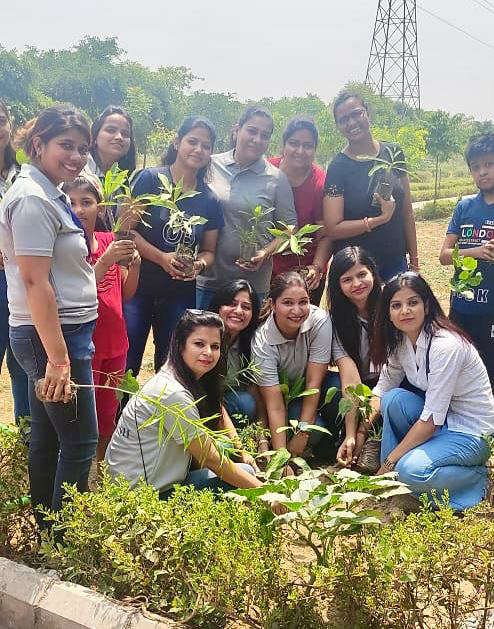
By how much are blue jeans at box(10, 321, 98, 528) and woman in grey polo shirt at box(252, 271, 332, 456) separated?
3.95 feet

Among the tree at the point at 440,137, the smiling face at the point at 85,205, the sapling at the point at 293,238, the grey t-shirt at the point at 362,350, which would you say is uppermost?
the tree at the point at 440,137

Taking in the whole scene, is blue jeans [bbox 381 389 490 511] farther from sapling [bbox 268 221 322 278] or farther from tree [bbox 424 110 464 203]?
tree [bbox 424 110 464 203]

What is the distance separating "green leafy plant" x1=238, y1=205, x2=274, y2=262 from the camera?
12.4ft

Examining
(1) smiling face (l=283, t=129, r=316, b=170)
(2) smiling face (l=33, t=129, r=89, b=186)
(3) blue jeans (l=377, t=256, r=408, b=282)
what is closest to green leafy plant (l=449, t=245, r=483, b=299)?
(3) blue jeans (l=377, t=256, r=408, b=282)

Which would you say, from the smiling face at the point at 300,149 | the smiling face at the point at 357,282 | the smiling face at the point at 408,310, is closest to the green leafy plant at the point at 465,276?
the smiling face at the point at 357,282

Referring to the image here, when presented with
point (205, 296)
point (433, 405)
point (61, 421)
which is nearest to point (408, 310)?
point (433, 405)

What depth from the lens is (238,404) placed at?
3527 mm

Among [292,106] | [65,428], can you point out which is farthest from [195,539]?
[292,106]

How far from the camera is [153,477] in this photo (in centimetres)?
268

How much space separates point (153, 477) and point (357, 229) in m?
1.86

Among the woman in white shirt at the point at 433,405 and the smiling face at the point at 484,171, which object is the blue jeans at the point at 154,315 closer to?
the woman in white shirt at the point at 433,405

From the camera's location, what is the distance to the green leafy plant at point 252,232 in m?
3.77

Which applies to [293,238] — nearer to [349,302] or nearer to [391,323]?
[349,302]

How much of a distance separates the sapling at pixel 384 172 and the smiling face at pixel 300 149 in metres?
0.27
